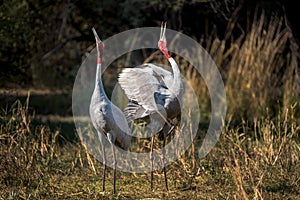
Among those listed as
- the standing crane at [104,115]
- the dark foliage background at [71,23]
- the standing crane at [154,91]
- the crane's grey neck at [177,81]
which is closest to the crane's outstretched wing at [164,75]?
the standing crane at [154,91]

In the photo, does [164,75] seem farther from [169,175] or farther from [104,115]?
[169,175]

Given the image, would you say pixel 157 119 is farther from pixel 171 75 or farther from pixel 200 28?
pixel 200 28

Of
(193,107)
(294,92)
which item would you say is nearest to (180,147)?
(193,107)

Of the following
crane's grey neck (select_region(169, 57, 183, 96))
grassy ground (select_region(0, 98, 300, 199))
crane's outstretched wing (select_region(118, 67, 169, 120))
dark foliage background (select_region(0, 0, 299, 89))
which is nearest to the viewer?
crane's grey neck (select_region(169, 57, 183, 96))

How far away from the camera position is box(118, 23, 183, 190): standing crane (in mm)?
5094

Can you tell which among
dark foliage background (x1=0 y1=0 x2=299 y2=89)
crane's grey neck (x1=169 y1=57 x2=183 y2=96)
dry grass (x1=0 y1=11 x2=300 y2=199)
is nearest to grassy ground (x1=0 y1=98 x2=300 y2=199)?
dry grass (x1=0 y1=11 x2=300 y2=199)

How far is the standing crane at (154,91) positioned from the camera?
5.09 meters

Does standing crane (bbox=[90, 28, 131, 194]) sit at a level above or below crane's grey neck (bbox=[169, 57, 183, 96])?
below

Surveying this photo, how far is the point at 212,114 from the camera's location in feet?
31.2

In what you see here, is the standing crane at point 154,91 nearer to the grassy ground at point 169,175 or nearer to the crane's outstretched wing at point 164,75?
the crane's outstretched wing at point 164,75

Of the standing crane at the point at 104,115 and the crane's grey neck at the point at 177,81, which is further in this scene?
the crane's grey neck at the point at 177,81

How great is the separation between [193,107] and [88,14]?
9.11 ft

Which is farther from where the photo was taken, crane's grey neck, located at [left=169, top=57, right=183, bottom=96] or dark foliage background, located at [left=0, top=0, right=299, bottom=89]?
dark foliage background, located at [left=0, top=0, right=299, bottom=89]

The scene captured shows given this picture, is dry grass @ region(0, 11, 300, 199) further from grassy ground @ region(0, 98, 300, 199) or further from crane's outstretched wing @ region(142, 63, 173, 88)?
crane's outstretched wing @ region(142, 63, 173, 88)
